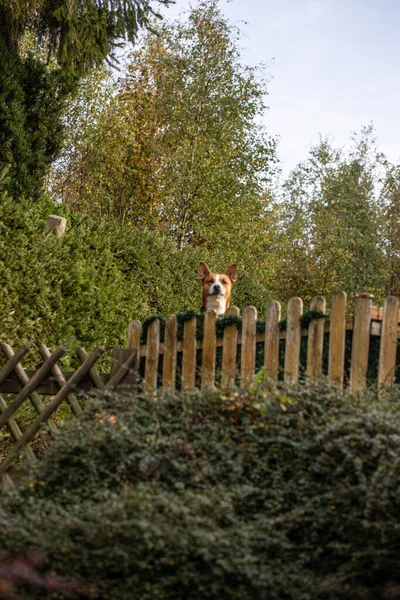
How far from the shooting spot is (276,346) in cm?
640

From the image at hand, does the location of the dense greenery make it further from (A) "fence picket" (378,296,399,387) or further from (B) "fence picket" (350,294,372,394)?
(A) "fence picket" (378,296,399,387)

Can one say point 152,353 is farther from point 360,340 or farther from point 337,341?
point 360,340

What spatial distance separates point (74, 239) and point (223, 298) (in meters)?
2.51

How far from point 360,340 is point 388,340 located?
223 millimetres

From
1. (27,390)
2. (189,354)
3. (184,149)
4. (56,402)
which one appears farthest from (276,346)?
(184,149)

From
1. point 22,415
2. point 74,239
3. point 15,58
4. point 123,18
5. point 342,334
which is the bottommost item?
point 22,415

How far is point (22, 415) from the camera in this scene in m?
7.88

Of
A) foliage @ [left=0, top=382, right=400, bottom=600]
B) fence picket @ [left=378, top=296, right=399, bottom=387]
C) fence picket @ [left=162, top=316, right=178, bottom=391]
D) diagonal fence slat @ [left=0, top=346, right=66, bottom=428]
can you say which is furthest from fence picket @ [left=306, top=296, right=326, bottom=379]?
diagonal fence slat @ [left=0, top=346, right=66, bottom=428]

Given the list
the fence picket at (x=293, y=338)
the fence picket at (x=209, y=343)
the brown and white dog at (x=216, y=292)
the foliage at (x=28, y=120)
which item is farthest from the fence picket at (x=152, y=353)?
the foliage at (x=28, y=120)

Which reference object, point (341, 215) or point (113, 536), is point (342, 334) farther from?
point (341, 215)

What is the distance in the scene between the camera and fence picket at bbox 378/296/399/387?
593cm

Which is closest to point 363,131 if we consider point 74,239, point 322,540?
point 74,239

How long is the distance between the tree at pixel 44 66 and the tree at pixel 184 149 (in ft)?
20.8

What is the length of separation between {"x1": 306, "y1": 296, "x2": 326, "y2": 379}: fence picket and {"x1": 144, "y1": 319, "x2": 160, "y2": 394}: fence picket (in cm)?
152
